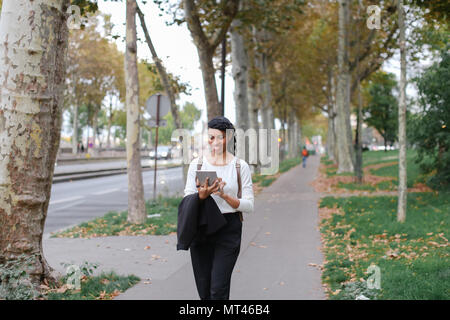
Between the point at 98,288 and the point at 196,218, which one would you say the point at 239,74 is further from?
the point at 196,218

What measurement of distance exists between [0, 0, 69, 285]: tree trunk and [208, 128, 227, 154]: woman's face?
2.53 m

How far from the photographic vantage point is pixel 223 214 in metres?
3.77

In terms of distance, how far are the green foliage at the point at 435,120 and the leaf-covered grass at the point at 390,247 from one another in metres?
0.94

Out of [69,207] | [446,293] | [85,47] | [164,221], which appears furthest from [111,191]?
[85,47]

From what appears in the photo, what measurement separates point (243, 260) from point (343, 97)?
18.3 meters

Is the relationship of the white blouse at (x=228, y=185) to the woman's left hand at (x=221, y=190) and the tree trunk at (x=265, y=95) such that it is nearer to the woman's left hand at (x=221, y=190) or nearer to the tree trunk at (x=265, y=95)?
the woman's left hand at (x=221, y=190)

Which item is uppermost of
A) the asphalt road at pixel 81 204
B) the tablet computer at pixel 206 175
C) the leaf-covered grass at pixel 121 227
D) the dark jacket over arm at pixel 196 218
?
the tablet computer at pixel 206 175

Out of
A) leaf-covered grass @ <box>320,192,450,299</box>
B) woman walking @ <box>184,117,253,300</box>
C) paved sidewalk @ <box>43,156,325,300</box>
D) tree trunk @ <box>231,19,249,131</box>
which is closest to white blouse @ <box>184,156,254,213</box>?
woman walking @ <box>184,117,253,300</box>

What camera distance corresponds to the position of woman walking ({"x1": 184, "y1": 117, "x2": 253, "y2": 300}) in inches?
146

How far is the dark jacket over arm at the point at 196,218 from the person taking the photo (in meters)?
3.59

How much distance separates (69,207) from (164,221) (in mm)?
5479

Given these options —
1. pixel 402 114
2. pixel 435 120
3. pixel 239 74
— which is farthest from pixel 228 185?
pixel 239 74

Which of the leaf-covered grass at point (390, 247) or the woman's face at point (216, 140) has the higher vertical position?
the woman's face at point (216, 140)

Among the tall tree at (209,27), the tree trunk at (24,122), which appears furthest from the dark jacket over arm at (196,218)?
the tall tree at (209,27)
